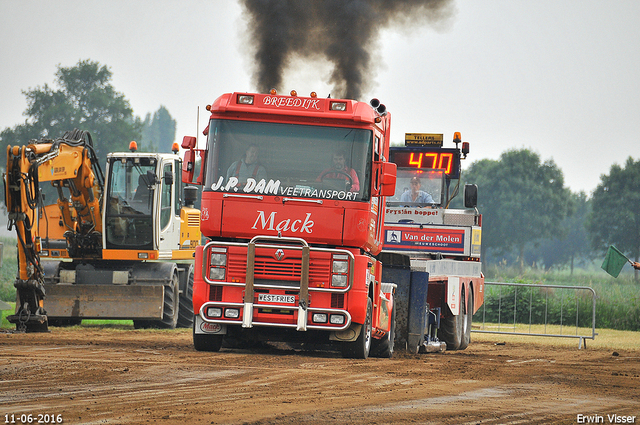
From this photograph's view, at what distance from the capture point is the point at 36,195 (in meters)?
16.9

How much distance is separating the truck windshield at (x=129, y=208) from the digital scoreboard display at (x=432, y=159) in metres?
5.30

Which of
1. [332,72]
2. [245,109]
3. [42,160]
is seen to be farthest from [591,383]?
[42,160]

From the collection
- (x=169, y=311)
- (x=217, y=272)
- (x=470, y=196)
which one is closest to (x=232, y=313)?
(x=217, y=272)

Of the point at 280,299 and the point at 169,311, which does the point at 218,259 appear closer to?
the point at 280,299

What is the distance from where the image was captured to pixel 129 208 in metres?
20.1

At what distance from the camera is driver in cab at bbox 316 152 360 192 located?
12.6 metres

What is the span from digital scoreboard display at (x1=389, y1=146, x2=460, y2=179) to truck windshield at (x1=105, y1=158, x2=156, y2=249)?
5.30m

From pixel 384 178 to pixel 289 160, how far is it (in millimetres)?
1328

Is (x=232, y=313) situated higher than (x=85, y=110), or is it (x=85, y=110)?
(x=85, y=110)

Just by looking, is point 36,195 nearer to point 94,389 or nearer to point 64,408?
point 94,389

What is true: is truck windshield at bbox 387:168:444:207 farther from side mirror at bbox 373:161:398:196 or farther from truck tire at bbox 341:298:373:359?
side mirror at bbox 373:161:398:196

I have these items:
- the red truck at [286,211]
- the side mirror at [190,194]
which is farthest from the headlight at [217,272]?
the side mirror at [190,194]

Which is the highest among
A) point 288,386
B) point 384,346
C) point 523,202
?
point 523,202

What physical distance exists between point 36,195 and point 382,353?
22.5 ft
